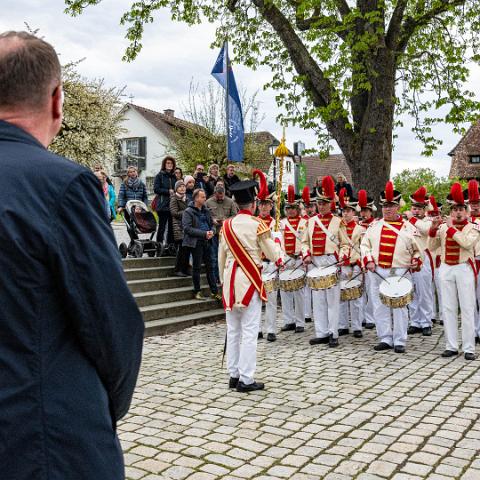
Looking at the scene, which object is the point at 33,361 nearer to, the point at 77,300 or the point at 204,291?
the point at 77,300

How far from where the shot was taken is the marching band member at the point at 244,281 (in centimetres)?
677

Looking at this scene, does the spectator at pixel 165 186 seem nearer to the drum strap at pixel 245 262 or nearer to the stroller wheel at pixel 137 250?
the stroller wheel at pixel 137 250

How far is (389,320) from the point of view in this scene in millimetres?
9203

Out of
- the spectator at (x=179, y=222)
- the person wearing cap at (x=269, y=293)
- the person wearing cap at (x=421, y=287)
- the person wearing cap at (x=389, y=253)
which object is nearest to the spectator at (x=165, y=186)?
the spectator at (x=179, y=222)

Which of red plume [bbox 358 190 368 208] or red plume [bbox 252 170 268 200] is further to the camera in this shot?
red plume [bbox 358 190 368 208]

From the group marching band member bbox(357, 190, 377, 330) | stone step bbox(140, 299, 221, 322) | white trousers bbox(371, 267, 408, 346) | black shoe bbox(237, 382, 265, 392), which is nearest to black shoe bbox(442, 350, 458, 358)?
white trousers bbox(371, 267, 408, 346)

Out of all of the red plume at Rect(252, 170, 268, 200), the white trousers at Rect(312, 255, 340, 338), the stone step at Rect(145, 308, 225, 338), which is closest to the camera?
the red plume at Rect(252, 170, 268, 200)

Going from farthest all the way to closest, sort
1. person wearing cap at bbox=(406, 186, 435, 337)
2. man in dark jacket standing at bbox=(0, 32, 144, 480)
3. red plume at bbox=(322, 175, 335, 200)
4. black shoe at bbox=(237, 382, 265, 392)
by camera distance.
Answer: person wearing cap at bbox=(406, 186, 435, 337) < red plume at bbox=(322, 175, 335, 200) < black shoe at bbox=(237, 382, 265, 392) < man in dark jacket standing at bbox=(0, 32, 144, 480)

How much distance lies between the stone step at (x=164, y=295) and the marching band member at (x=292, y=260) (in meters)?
2.02

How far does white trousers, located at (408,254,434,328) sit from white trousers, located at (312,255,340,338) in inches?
81.2

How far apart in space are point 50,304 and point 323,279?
7.82m

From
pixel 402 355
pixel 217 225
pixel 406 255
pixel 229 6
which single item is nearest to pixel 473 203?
pixel 406 255

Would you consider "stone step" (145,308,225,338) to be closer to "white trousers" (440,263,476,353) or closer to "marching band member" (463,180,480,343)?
"white trousers" (440,263,476,353)

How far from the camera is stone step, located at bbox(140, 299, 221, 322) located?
10695mm
